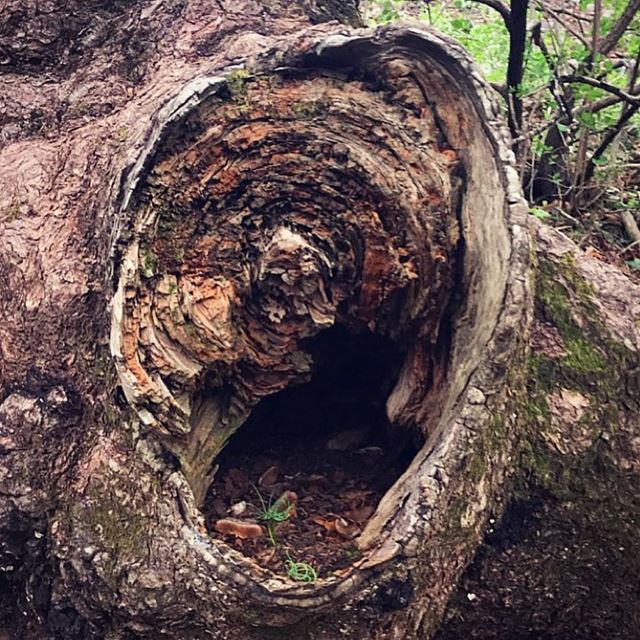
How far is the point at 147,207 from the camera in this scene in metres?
1.91

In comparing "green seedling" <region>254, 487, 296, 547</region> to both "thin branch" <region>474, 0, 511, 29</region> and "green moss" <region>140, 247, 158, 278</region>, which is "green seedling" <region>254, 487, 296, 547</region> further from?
"thin branch" <region>474, 0, 511, 29</region>

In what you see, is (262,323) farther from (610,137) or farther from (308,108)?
(610,137)

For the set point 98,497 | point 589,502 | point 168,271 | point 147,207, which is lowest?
point 98,497

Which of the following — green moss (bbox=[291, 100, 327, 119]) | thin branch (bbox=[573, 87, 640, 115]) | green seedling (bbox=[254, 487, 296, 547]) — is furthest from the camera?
thin branch (bbox=[573, 87, 640, 115])

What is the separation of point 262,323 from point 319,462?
1.96 ft

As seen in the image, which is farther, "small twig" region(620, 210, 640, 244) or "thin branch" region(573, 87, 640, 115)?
"small twig" region(620, 210, 640, 244)

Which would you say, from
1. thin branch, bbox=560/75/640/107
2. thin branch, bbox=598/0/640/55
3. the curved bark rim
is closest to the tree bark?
the curved bark rim

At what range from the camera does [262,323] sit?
206cm

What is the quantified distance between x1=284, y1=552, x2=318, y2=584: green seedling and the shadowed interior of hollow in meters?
0.33

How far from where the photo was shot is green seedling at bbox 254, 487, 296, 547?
2.12 m

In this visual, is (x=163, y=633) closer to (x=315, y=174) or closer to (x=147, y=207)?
(x=147, y=207)

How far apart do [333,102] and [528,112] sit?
2.44m

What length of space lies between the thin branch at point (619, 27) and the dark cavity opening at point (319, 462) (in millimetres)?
1925

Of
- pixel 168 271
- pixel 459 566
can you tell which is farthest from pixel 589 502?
pixel 168 271
